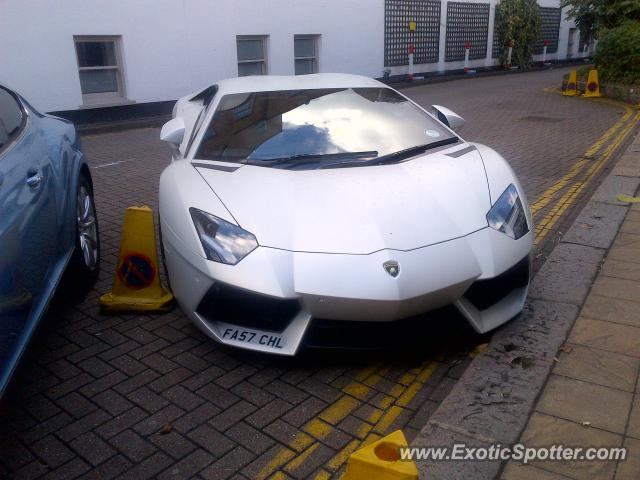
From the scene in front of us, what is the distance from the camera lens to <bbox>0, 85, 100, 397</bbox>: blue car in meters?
2.57

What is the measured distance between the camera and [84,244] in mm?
4207

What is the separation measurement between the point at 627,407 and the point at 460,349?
0.91 metres

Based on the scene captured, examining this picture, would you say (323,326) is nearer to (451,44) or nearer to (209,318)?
(209,318)

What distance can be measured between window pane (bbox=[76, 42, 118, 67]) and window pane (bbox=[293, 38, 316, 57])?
5095mm

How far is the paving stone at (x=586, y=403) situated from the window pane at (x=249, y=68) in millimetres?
12424

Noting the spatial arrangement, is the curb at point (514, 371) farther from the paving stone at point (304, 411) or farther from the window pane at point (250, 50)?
the window pane at point (250, 50)

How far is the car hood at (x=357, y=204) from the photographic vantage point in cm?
308

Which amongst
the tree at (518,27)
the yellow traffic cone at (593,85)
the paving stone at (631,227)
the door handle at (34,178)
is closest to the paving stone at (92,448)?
the door handle at (34,178)

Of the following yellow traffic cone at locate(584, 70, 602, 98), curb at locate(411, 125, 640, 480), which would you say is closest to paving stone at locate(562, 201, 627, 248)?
curb at locate(411, 125, 640, 480)

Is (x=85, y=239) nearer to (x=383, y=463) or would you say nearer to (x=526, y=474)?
(x=383, y=463)

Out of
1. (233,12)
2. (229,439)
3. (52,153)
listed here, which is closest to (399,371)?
(229,439)

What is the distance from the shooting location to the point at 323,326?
3.01 m

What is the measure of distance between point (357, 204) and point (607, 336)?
158 centimetres

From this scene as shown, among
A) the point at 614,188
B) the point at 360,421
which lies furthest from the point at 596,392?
the point at 614,188
